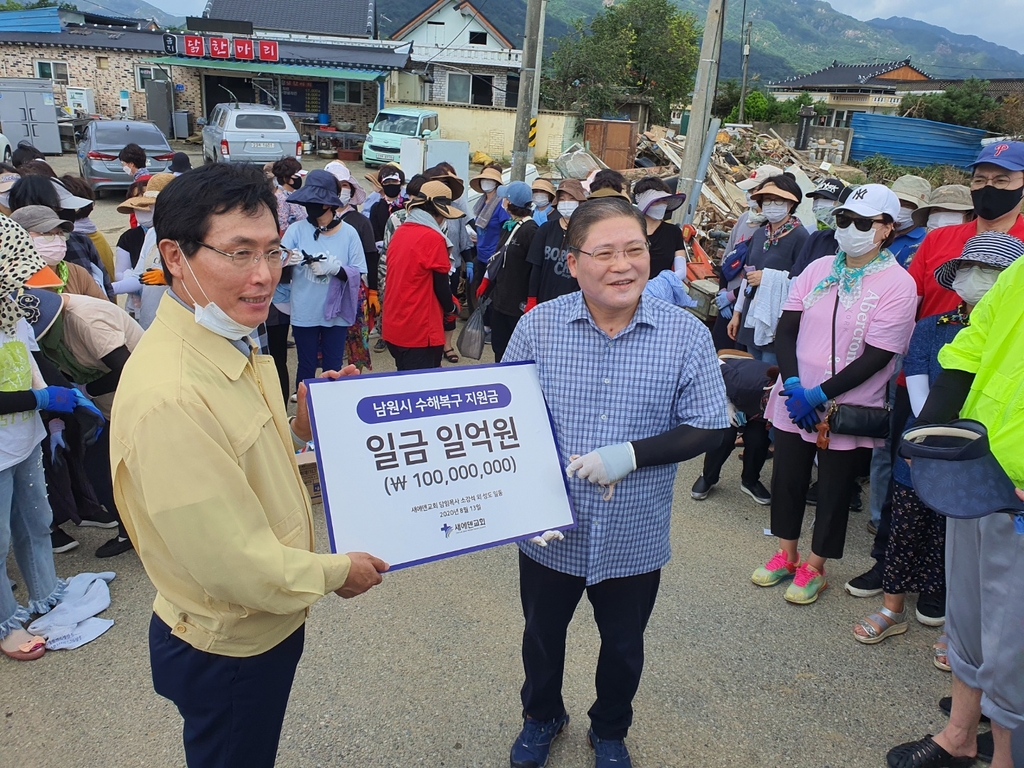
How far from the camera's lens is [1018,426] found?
2127 mm

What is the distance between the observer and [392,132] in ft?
78.2

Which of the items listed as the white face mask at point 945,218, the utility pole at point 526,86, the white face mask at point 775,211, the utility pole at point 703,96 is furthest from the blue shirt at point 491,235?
the utility pole at point 526,86

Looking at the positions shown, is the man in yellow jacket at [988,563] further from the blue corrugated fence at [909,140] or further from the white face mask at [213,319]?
the blue corrugated fence at [909,140]

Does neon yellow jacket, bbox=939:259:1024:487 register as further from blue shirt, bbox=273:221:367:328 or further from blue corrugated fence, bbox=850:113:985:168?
blue corrugated fence, bbox=850:113:985:168

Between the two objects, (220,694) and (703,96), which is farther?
(703,96)

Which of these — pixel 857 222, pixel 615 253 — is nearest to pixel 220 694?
pixel 615 253

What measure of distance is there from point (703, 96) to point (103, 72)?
31.0 m

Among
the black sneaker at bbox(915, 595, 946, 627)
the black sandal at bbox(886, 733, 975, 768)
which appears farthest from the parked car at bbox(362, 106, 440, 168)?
the black sandal at bbox(886, 733, 975, 768)

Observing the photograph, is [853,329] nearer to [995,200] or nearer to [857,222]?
[857,222]

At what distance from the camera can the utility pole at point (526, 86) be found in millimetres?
12961

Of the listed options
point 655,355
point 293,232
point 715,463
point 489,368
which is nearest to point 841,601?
point 715,463

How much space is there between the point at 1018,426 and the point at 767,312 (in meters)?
2.89

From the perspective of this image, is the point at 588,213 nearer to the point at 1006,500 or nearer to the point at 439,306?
the point at 1006,500

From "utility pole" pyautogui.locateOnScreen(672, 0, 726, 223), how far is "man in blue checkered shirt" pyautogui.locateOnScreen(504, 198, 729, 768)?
7.26m
